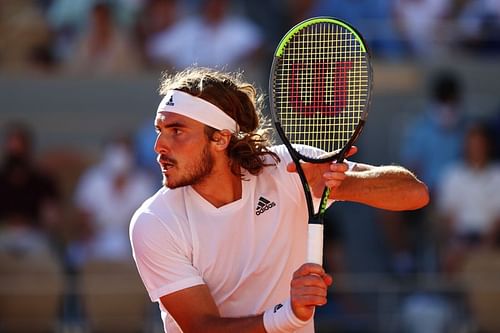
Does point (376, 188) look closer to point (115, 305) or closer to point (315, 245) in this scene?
point (315, 245)

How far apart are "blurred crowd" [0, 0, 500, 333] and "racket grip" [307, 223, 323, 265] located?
15.2 feet

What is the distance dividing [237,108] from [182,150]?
1.01 feet

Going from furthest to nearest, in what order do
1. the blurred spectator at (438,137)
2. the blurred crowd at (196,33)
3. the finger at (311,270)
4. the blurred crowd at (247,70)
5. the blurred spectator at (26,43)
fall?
the blurred spectator at (26,43)
the blurred crowd at (196,33)
the blurred spectator at (438,137)
the blurred crowd at (247,70)
the finger at (311,270)

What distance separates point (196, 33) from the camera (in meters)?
11.1

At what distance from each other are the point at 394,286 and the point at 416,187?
15.0ft

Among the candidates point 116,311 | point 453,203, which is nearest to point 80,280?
point 116,311

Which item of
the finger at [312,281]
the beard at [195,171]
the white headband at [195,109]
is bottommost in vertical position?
the finger at [312,281]

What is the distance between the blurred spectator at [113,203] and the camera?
9.77 metres

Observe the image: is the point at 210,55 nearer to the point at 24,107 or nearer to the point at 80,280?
the point at 24,107

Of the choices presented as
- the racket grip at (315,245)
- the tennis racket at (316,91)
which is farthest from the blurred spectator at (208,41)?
the racket grip at (315,245)

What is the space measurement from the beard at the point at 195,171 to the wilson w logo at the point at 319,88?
411mm

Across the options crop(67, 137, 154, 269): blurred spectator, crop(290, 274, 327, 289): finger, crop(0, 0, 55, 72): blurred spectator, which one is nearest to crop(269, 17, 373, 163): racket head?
crop(290, 274, 327, 289): finger

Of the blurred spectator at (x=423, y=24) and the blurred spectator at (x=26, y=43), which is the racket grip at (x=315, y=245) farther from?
the blurred spectator at (x=26, y=43)

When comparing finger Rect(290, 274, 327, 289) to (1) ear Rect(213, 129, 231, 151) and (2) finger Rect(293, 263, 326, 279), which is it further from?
(1) ear Rect(213, 129, 231, 151)
